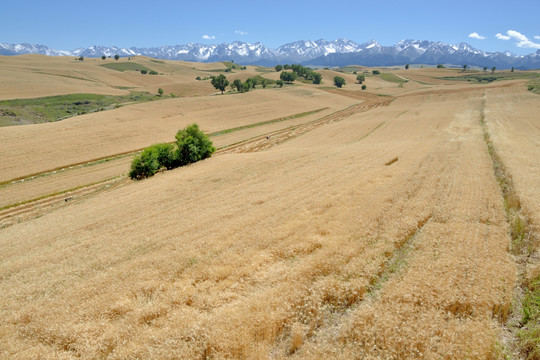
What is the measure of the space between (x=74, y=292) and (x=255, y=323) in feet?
29.3

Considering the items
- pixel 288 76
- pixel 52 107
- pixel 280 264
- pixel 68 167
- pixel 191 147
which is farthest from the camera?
pixel 288 76

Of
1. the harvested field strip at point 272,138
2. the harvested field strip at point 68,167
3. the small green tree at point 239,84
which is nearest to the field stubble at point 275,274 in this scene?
the harvested field strip at point 68,167

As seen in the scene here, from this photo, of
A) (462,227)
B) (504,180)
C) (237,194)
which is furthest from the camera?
(237,194)

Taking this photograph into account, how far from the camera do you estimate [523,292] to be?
35.9 feet

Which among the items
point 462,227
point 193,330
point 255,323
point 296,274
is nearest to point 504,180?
point 462,227

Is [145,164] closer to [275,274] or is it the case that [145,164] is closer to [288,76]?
[275,274]

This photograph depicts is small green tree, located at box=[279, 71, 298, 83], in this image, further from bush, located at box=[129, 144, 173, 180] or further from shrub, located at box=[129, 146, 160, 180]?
shrub, located at box=[129, 146, 160, 180]

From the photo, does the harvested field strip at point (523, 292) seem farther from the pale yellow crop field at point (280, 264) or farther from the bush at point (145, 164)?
the bush at point (145, 164)

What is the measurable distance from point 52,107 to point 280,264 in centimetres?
11837

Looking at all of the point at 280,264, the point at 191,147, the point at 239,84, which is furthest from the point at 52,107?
the point at 280,264

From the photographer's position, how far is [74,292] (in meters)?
12.7

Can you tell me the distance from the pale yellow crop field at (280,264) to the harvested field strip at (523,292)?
1.02ft

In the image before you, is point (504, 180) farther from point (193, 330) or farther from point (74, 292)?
point (74, 292)

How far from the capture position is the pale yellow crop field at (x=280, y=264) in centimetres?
923
